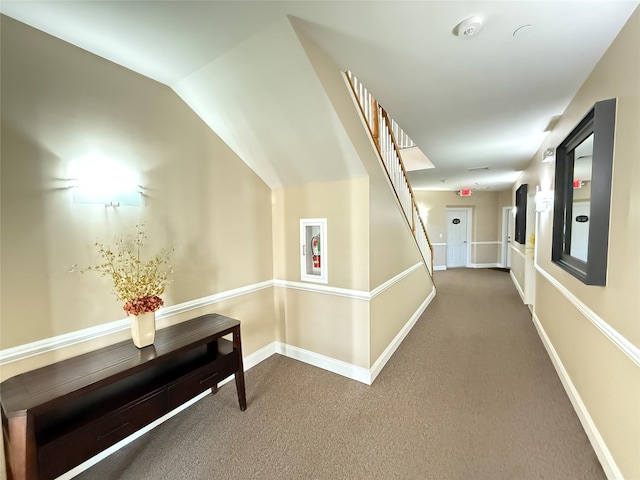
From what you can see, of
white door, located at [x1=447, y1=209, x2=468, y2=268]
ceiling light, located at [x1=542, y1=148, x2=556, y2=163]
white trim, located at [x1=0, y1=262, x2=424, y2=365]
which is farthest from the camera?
white door, located at [x1=447, y1=209, x2=468, y2=268]

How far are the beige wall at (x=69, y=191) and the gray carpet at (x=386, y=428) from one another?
1.00 metres

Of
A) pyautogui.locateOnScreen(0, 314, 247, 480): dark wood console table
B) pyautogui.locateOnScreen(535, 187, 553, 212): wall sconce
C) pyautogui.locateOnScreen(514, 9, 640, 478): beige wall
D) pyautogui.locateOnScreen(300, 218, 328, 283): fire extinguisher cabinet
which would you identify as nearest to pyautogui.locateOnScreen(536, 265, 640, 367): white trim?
pyautogui.locateOnScreen(514, 9, 640, 478): beige wall

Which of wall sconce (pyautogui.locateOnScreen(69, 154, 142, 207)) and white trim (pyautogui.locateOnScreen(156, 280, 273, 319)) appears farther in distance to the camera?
white trim (pyautogui.locateOnScreen(156, 280, 273, 319))

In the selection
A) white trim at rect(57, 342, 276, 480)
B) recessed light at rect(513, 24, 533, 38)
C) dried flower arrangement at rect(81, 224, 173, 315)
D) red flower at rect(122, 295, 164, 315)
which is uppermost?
recessed light at rect(513, 24, 533, 38)

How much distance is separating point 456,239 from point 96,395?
31.2ft

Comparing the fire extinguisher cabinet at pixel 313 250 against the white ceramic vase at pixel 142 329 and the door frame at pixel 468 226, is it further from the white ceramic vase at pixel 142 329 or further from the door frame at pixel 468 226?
the door frame at pixel 468 226

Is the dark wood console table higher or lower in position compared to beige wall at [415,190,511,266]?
lower

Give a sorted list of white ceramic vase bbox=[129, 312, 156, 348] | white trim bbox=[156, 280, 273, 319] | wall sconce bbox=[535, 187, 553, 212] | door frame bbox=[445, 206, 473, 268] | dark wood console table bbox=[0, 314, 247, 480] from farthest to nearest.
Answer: door frame bbox=[445, 206, 473, 268] → wall sconce bbox=[535, 187, 553, 212] → white trim bbox=[156, 280, 273, 319] → white ceramic vase bbox=[129, 312, 156, 348] → dark wood console table bbox=[0, 314, 247, 480]

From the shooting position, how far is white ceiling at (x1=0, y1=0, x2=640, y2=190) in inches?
53.4

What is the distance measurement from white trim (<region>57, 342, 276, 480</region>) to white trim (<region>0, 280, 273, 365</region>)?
2.29 feet

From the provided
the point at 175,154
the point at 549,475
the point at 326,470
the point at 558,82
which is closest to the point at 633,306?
the point at 549,475

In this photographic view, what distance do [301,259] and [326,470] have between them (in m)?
1.78

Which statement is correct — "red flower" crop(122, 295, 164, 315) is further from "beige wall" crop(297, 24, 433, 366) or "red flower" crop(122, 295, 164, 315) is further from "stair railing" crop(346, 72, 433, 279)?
"stair railing" crop(346, 72, 433, 279)

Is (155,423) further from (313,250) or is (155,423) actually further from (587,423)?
(587,423)
